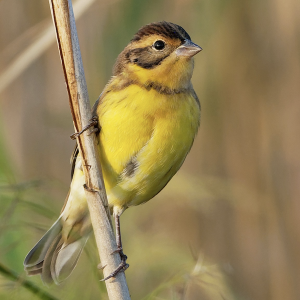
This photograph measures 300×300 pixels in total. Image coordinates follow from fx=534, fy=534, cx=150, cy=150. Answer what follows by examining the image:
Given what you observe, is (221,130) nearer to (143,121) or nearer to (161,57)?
(161,57)

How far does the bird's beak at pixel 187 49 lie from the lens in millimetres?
2433

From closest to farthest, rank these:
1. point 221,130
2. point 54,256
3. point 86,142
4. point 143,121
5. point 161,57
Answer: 1. point 86,142
2. point 143,121
3. point 161,57
4. point 54,256
5. point 221,130

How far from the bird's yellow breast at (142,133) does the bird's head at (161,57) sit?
0.25 ft

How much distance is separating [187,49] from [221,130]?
3.90ft

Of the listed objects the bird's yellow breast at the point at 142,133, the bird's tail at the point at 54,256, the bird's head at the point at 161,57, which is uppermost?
the bird's head at the point at 161,57

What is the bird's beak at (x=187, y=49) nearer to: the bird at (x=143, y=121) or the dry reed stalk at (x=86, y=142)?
the bird at (x=143, y=121)

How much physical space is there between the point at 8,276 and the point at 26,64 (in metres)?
1.10

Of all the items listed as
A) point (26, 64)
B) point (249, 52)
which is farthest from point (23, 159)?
point (249, 52)

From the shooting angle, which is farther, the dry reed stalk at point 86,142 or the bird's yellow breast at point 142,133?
the bird's yellow breast at point 142,133

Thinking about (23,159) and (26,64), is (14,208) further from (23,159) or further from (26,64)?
(23,159)

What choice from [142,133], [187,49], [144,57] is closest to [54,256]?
[142,133]

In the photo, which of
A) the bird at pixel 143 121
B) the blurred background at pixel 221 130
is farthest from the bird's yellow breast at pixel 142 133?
the blurred background at pixel 221 130

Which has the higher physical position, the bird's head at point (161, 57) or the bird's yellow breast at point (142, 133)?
the bird's head at point (161, 57)

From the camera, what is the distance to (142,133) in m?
2.39
